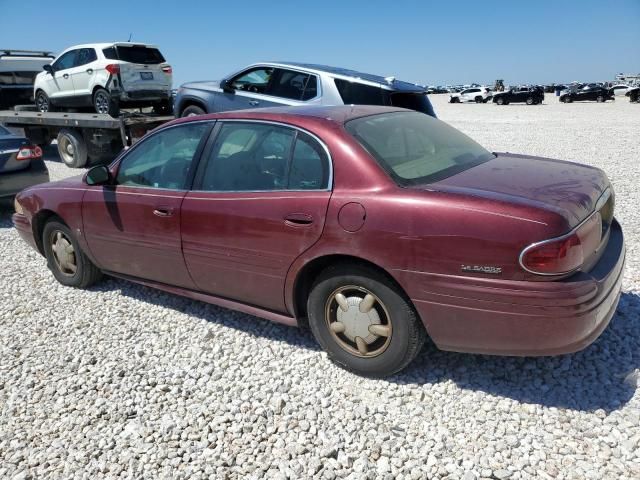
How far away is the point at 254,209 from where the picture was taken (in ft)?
10.0

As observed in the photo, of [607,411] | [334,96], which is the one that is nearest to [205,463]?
[607,411]

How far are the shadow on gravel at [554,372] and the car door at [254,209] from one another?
1.93ft

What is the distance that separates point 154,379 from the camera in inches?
121

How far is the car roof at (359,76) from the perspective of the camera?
731 cm

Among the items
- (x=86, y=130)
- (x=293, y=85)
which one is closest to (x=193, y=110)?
(x=293, y=85)

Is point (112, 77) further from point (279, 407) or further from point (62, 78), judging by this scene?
point (279, 407)

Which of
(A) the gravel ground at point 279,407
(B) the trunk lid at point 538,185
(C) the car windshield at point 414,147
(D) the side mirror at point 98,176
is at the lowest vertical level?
(A) the gravel ground at point 279,407

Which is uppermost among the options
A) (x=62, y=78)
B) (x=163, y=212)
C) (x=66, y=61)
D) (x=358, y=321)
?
(x=66, y=61)

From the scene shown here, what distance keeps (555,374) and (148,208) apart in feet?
9.35

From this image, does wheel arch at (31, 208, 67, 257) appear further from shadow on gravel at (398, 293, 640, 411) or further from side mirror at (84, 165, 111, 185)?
shadow on gravel at (398, 293, 640, 411)

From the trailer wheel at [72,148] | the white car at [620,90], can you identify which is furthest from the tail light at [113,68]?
the white car at [620,90]

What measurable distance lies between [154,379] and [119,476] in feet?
2.56

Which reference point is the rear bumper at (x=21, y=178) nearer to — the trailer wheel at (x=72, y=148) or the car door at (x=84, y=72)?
the trailer wheel at (x=72, y=148)

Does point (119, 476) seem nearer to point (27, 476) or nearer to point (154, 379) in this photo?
point (27, 476)
